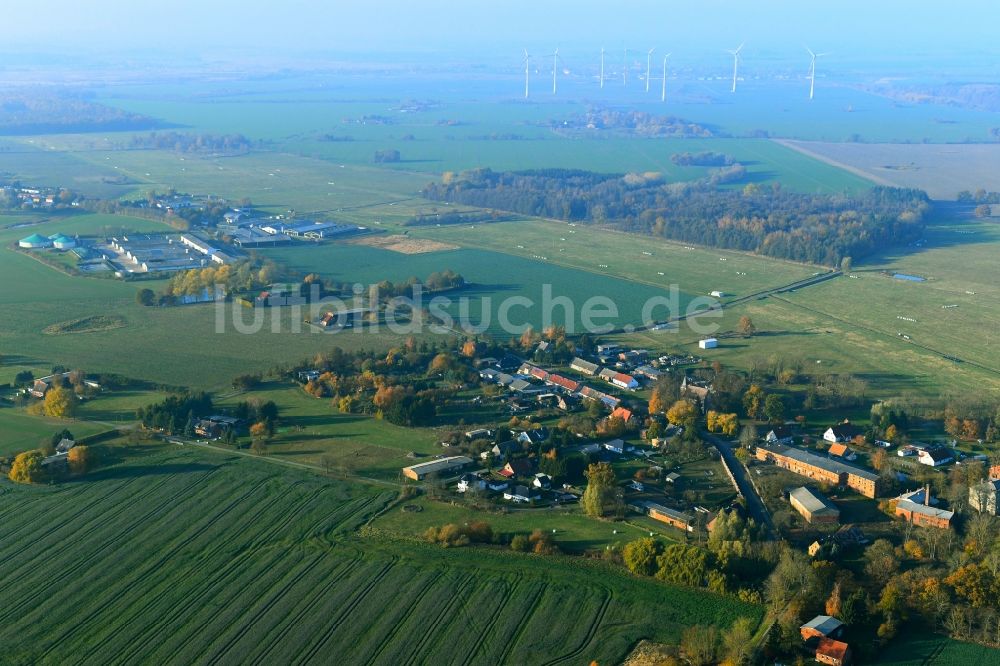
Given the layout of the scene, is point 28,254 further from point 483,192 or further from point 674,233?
point 674,233

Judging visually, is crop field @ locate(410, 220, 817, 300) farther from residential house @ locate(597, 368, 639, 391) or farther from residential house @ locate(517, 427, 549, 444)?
residential house @ locate(517, 427, 549, 444)

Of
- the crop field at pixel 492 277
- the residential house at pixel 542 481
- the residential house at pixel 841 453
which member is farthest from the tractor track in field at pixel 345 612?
the crop field at pixel 492 277

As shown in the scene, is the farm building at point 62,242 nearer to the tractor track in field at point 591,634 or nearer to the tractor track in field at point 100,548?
the tractor track in field at point 100,548

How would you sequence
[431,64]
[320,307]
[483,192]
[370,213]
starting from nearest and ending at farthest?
1. [320,307]
2. [370,213]
3. [483,192]
4. [431,64]

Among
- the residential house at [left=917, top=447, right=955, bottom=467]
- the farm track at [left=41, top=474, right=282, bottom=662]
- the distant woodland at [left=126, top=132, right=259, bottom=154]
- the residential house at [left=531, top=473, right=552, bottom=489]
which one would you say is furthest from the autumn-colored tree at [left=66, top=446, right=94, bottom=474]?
the distant woodland at [left=126, top=132, right=259, bottom=154]

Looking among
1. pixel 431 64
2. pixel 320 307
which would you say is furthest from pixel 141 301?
pixel 431 64
